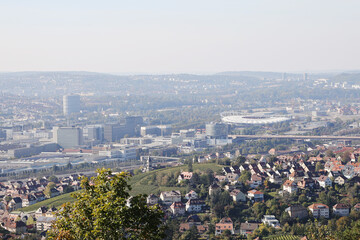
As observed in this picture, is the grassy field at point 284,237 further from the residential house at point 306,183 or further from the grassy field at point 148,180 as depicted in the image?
the grassy field at point 148,180

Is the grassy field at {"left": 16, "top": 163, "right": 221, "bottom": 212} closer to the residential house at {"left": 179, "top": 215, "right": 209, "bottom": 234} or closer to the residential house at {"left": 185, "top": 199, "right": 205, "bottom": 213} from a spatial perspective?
the residential house at {"left": 185, "top": 199, "right": 205, "bottom": 213}

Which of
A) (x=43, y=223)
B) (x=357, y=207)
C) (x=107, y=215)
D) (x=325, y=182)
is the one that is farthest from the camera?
(x=325, y=182)

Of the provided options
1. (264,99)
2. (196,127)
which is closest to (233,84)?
(264,99)

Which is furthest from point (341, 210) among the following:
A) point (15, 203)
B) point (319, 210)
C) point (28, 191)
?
point (28, 191)

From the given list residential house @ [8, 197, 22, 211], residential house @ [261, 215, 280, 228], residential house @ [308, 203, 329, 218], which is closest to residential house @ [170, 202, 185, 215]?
residential house @ [261, 215, 280, 228]

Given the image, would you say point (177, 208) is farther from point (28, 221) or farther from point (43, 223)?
point (28, 221)

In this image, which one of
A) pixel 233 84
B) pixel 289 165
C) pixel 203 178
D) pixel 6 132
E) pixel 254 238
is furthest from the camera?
pixel 233 84

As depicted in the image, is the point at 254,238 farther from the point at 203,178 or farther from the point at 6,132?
the point at 6,132
